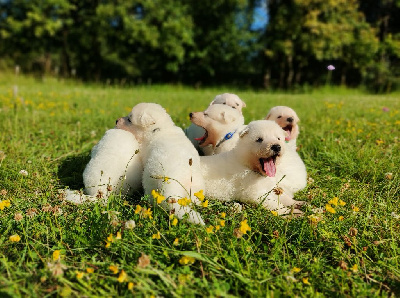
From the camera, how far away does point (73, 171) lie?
3693 millimetres

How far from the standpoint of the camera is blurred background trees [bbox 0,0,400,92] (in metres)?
19.2

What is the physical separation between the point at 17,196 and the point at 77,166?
1.02 meters

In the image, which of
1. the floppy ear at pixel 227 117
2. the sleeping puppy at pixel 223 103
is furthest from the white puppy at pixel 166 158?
the sleeping puppy at pixel 223 103

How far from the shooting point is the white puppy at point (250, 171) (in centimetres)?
275

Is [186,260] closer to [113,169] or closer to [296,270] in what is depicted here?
[296,270]

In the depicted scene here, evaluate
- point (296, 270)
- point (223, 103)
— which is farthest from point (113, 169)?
point (223, 103)

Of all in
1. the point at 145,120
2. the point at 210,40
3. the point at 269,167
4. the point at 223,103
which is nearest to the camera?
the point at 269,167

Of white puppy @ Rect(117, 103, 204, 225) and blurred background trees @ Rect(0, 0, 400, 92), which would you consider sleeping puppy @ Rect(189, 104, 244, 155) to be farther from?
blurred background trees @ Rect(0, 0, 400, 92)

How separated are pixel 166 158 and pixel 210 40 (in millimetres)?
20483

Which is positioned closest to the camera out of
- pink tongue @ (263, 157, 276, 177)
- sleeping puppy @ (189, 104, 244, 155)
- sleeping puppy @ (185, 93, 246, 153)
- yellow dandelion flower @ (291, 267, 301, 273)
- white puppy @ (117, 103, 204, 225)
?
yellow dandelion flower @ (291, 267, 301, 273)

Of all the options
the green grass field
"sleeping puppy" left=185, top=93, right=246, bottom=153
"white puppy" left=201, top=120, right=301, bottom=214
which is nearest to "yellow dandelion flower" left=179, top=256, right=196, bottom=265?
the green grass field

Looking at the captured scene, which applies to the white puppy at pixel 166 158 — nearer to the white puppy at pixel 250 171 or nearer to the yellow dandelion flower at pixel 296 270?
the white puppy at pixel 250 171

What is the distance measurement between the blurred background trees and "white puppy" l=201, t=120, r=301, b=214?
16.4 metres

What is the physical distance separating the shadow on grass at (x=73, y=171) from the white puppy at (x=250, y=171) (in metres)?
1.32
